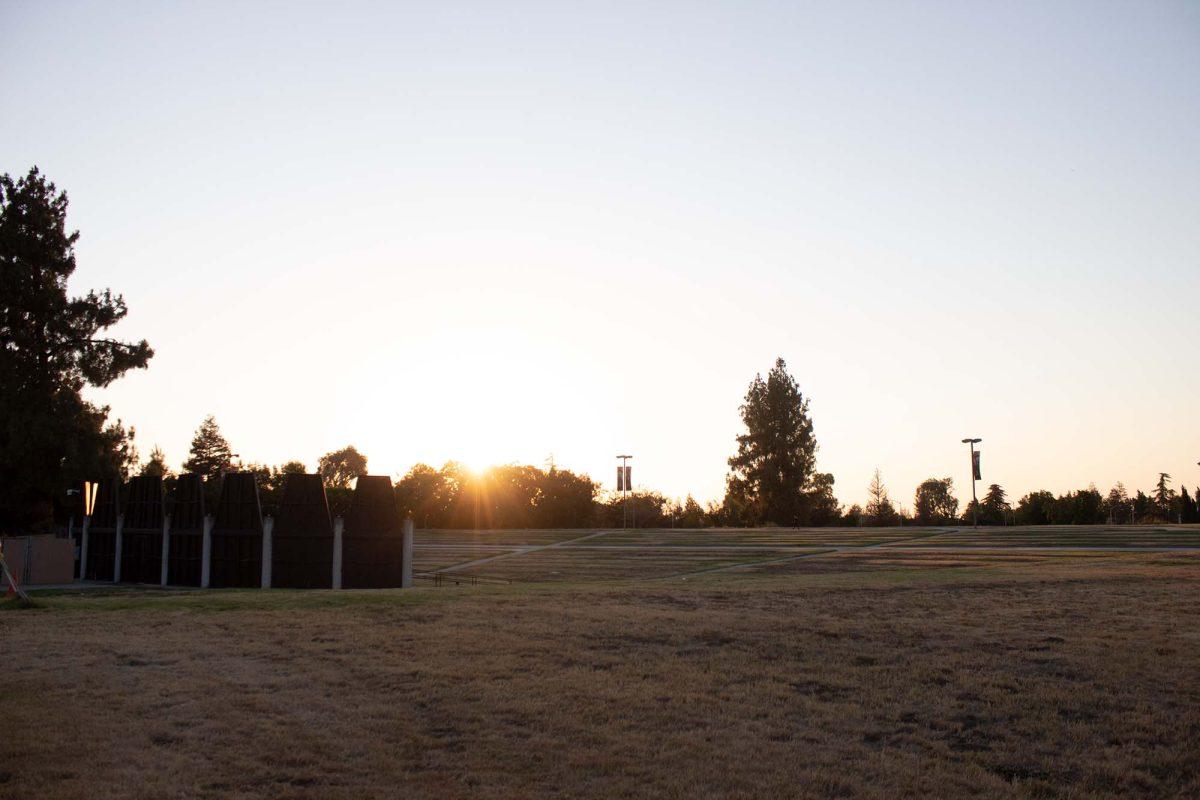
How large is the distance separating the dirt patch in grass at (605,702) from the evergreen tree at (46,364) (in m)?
29.5

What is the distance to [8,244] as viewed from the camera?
46.2m

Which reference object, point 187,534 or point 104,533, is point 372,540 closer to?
point 187,534

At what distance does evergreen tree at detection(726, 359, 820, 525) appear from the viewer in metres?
85.8

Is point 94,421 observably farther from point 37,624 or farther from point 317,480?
point 37,624

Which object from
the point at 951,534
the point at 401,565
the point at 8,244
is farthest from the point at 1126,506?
the point at 8,244

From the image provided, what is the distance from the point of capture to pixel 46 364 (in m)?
47.1

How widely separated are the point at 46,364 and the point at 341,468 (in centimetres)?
8604

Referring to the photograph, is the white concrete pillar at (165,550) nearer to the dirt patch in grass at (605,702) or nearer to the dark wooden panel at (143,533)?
the dark wooden panel at (143,533)

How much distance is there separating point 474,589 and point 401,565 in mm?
5793

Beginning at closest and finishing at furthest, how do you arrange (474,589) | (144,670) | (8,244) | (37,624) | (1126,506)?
(144,670) < (37,624) < (474,589) < (8,244) < (1126,506)

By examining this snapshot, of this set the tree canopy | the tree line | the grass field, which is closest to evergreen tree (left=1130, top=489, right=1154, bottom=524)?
the tree line

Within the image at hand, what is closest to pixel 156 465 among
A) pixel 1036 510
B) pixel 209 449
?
pixel 209 449

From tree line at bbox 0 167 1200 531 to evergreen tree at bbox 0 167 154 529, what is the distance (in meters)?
0.06

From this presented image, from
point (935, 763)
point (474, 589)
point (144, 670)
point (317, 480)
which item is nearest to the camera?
point (935, 763)
